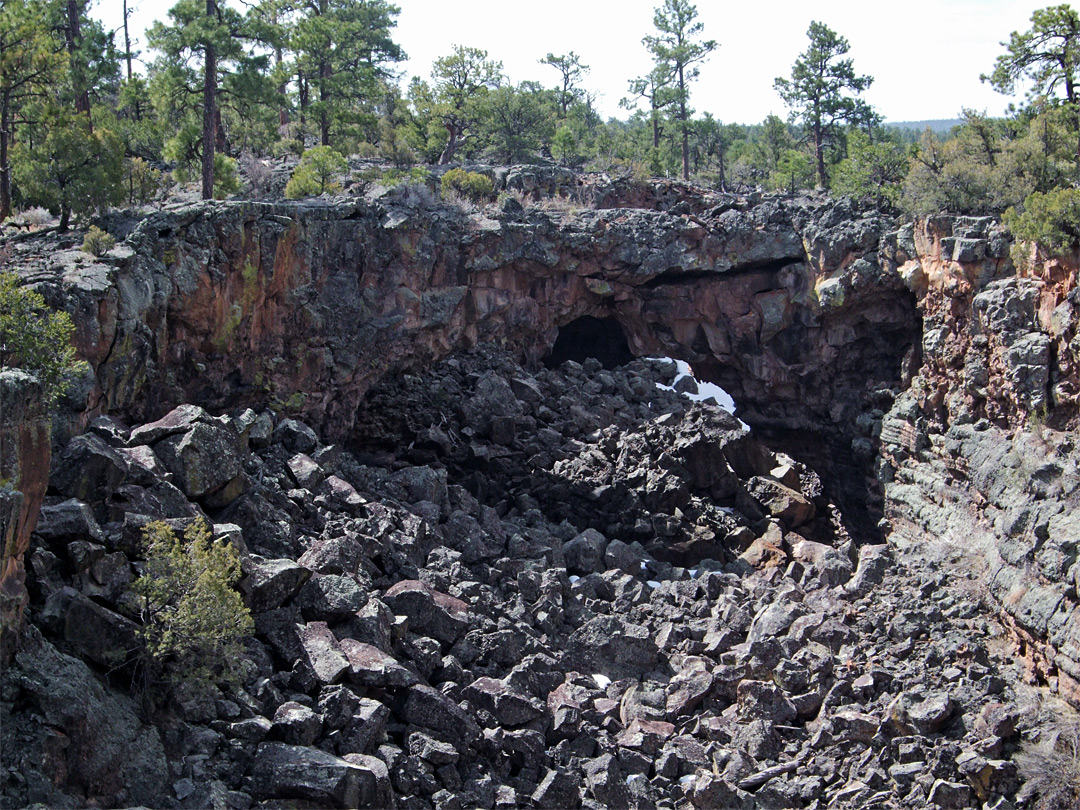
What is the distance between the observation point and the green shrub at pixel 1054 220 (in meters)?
18.3

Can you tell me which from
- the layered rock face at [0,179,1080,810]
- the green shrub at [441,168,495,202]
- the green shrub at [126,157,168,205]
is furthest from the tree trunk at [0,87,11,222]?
the green shrub at [441,168,495,202]

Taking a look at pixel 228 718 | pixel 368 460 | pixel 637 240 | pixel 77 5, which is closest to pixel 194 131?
pixel 77 5

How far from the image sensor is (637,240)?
85.0 feet

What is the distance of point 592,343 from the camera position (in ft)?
99.2

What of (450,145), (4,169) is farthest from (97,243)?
(450,145)

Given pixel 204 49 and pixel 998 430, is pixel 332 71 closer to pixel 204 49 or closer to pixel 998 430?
pixel 204 49

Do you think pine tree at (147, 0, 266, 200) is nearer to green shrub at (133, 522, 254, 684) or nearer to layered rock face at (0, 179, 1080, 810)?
layered rock face at (0, 179, 1080, 810)

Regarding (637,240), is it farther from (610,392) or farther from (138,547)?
(138,547)

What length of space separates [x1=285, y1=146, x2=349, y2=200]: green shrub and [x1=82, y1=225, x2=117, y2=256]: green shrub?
316 inches

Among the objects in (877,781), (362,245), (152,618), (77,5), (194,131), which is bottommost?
(877,781)

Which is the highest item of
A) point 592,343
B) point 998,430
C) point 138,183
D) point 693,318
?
point 138,183

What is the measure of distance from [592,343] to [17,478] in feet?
72.0

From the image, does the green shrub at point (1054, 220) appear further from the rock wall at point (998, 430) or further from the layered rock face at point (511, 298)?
the layered rock face at point (511, 298)

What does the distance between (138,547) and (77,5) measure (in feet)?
61.1
